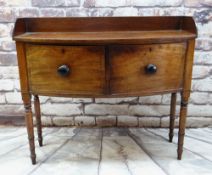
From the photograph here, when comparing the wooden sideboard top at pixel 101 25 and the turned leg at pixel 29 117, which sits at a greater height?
the wooden sideboard top at pixel 101 25

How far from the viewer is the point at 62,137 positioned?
1.65m

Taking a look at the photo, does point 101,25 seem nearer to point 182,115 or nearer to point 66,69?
point 66,69

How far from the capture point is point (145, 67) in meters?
1.10

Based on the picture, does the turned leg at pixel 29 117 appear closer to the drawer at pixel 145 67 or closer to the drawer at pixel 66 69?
the drawer at pixel 66 69

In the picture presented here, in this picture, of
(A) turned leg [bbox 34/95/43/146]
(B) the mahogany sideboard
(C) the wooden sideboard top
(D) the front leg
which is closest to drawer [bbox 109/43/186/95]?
(B) the mahogany sideboard

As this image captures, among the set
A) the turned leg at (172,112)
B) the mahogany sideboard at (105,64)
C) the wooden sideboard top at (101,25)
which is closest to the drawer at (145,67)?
the mahogany sideboard at (105,64)

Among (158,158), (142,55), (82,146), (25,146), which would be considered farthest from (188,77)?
(25,146)

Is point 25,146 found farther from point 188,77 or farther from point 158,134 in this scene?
point 188,77

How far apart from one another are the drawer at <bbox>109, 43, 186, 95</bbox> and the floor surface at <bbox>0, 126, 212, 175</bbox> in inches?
16.8

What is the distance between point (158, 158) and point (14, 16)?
3.99 ft

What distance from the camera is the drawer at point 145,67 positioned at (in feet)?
3.50

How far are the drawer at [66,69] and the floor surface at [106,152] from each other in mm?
421

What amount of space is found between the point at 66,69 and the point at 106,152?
0.60 meters

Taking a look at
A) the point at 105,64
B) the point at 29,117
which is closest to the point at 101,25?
the point at 105,64
